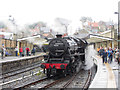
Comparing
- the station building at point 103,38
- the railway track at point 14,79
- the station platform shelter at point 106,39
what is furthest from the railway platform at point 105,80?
the station platform shelter at point 106,39

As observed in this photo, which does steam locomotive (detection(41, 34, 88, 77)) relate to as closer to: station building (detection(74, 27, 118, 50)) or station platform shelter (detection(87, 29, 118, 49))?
station building (detection(74, 27, 118, 50))

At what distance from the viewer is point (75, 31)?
865 inches

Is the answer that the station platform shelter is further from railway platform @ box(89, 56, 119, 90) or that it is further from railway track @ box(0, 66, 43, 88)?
railway platform @ box(89, 56, 119, 90)

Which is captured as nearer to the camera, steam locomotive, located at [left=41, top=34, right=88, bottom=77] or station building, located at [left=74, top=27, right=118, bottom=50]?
steam locomotive, located at [left=41, top=34, right=88, bottom=77]

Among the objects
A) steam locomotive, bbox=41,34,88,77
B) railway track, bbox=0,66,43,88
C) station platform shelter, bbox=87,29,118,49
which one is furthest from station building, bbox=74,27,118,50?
railway track, bbox=0,66,43,88

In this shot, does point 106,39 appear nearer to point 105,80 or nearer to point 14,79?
point 14,79

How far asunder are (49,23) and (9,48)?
6.44 metres

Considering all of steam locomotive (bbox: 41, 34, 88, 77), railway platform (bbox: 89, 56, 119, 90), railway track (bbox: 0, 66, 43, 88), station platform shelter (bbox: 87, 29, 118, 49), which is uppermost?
station platform shelter (bbox: 87, 29, 118, 49)

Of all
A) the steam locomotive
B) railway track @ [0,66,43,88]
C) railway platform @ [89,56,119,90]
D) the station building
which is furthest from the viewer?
the station building

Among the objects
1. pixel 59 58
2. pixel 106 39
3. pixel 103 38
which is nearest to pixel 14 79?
pixel 59 58

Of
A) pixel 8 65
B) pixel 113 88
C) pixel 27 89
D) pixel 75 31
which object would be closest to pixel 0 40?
pixel 8 65

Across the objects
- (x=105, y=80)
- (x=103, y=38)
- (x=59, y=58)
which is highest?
(x=103, y=38)

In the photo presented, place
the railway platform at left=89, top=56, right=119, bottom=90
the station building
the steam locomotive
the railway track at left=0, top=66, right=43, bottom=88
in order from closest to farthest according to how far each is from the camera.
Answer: the railway platform at left=89, top=56, right=119, bottom=90 → the railway track at left=0, top=66, right=43, bottom=88 → the steam locomotive → the station building

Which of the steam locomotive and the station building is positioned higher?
→ the station building
